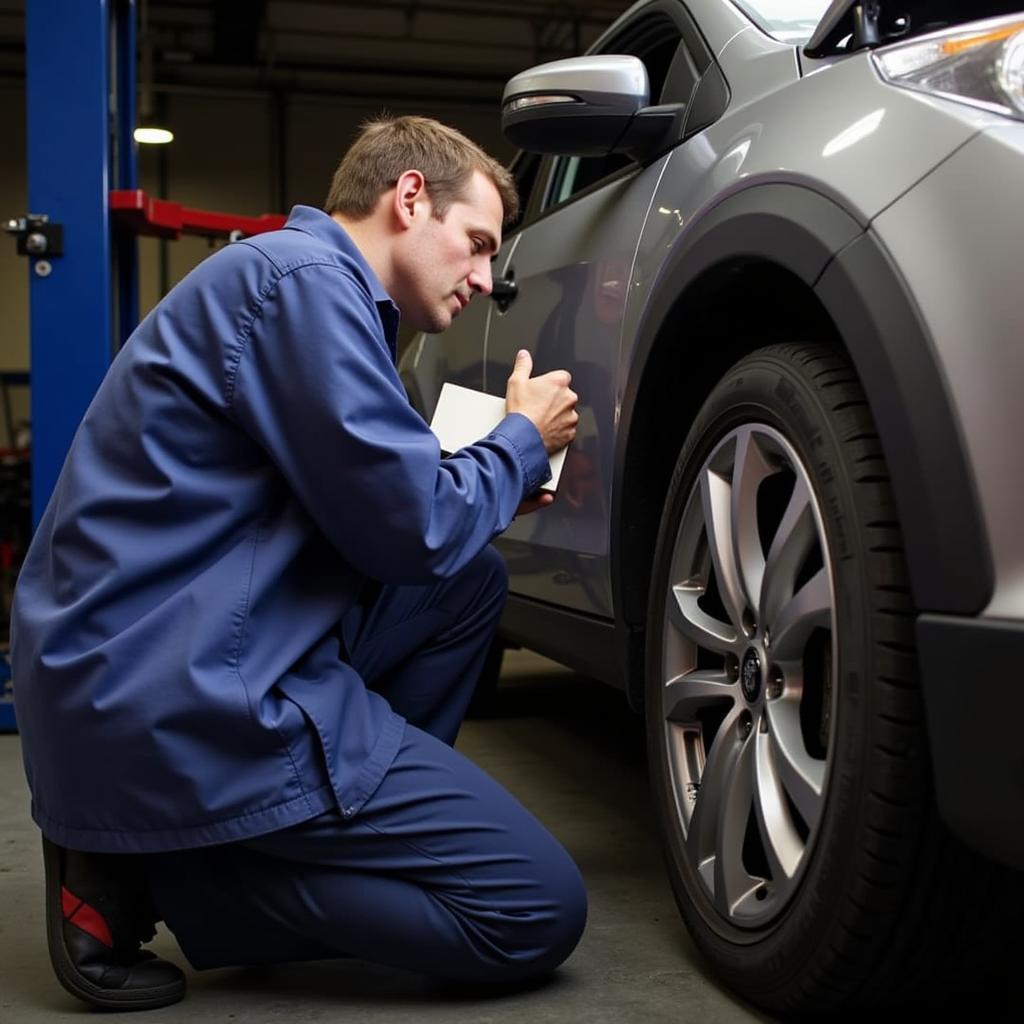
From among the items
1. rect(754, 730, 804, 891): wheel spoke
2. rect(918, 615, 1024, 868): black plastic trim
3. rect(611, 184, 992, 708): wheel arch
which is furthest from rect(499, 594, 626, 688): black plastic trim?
rect(918, 615, 1024, 868): black plastic trim

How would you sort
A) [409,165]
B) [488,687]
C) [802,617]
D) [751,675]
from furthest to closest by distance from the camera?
1. [488,687]
2. [409,165]
3. [751,675]
4. [802,617]

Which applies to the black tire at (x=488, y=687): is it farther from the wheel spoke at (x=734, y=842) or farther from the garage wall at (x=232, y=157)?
the garage wall at (x=232, y=157)

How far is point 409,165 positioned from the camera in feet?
5.53

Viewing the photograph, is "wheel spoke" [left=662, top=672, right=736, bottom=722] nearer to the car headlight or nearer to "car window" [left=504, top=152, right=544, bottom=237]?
the car headlight

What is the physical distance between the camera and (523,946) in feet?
5.09

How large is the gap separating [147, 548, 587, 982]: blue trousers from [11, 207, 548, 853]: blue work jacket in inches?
2.4

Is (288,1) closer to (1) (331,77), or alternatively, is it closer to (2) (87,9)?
(1) (331,77)

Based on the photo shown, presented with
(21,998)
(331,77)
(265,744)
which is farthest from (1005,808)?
(331,77)

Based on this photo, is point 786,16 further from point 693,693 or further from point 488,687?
point 488,687

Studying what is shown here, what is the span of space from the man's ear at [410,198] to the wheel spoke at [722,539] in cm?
50

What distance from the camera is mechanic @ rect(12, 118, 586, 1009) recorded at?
1440mm

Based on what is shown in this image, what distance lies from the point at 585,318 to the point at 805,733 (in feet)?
2.88

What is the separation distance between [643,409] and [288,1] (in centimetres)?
1030

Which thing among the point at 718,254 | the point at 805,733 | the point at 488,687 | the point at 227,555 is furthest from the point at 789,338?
the point at 488,687
